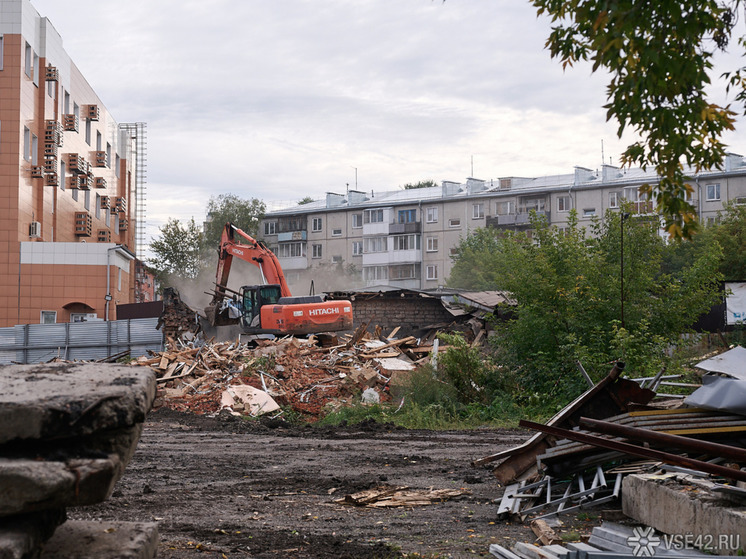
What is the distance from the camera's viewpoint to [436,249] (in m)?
75.1

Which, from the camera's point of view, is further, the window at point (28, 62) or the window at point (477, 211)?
the window at point (477, 211)

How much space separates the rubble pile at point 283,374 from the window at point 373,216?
52.2 m

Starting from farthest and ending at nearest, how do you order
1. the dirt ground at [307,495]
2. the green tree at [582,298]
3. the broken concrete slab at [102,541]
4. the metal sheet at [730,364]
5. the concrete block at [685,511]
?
the green tree at [582,298] < the metal sheet at [730,364] < the dirt ground at [307,495] < the concrete block at [685,511] < the broken concrete slab at [102,541]

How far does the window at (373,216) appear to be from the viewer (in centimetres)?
7606

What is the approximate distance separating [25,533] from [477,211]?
7107 centimetres

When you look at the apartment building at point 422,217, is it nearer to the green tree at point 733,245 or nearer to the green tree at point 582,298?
the green tree at point 733,245

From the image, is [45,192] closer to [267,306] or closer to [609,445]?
[267,306]

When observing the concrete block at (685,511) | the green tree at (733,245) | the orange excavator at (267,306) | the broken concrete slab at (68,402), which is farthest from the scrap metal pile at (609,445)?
the green tree at (733,245)

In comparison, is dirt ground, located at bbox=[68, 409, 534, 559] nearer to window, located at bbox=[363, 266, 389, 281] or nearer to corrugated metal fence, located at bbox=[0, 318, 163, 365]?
corrugated metal fence, located at bbox=[0, 318, 163, 365]

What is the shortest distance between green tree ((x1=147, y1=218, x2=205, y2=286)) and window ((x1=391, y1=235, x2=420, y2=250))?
765 inches

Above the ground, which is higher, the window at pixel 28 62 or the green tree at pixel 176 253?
the window at pixel 28 62

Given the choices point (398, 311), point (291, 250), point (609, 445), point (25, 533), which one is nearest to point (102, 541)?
point (25, 533)

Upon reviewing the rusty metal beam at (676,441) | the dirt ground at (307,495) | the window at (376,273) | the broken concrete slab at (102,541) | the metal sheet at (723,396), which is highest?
the window at (376,273)

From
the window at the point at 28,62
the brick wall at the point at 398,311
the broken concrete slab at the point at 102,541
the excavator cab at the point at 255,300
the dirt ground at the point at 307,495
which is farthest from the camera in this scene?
the window at the point at 28,62
